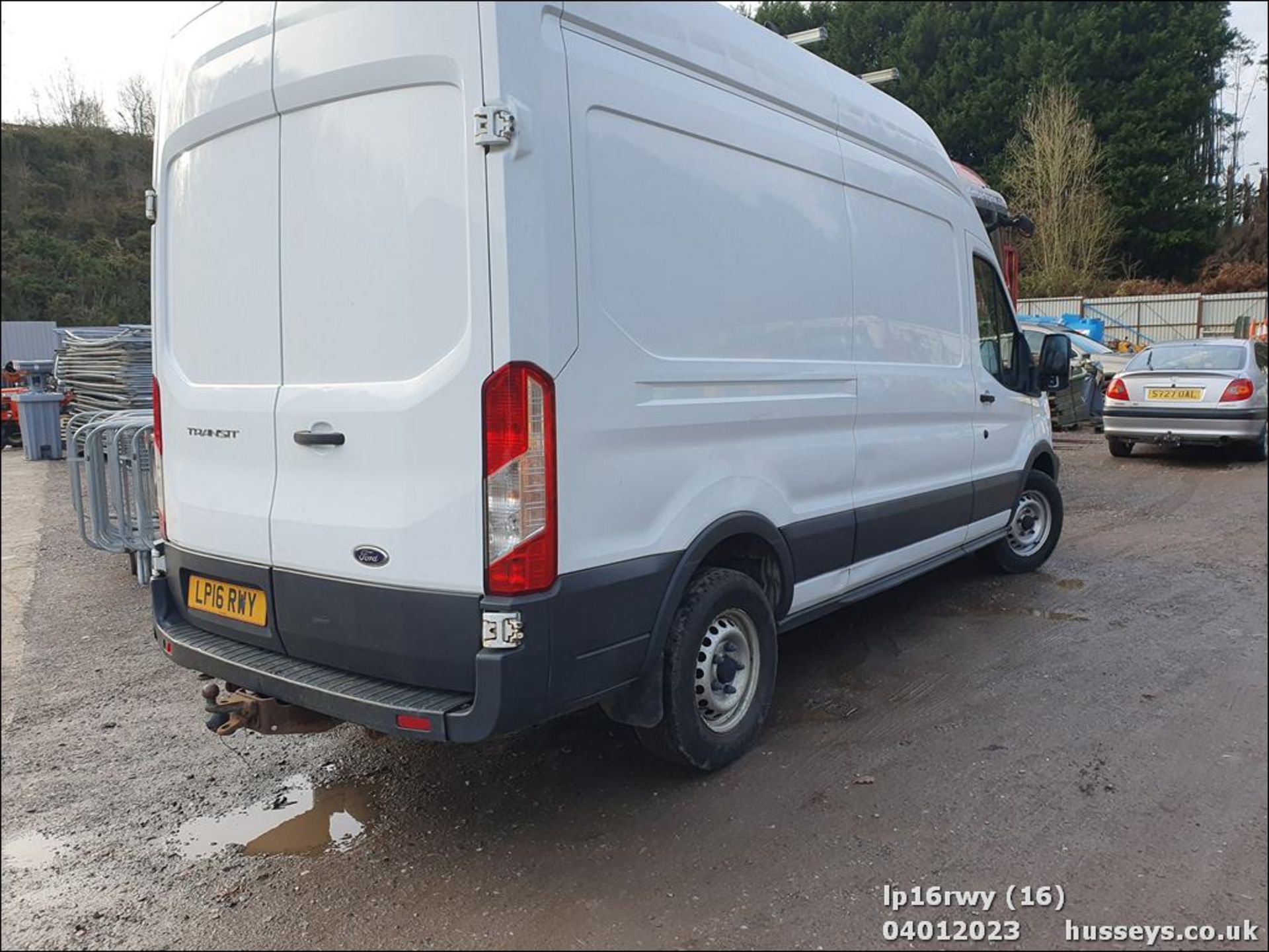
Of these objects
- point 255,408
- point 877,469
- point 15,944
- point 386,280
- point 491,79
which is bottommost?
point 15,944

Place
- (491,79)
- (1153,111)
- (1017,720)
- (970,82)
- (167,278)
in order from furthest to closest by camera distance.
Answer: (970,82) → (1153,111) → (1017,720) → (167,278) → (491,79)

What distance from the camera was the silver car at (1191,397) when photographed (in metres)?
4.22

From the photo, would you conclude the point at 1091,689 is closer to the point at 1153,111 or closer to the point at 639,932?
the point at 639,932

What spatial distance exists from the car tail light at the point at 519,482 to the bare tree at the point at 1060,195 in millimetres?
6922

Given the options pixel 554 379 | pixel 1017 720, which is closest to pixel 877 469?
pixel 1017 720

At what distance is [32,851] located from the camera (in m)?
3.11

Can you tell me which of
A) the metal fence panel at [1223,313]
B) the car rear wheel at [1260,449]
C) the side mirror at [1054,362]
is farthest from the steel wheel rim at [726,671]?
the metal fence panel at [1223,313]

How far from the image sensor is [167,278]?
3.60 metres

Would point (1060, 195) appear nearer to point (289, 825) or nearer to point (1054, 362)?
point (1054, 362)

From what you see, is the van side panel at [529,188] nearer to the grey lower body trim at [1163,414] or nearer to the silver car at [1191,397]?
the silver car at [1191,397]

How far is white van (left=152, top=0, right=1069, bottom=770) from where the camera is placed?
2.65 m

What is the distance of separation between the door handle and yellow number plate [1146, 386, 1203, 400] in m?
6.55

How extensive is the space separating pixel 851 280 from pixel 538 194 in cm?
205

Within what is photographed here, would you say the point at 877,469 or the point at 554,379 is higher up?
the point at 554,379
